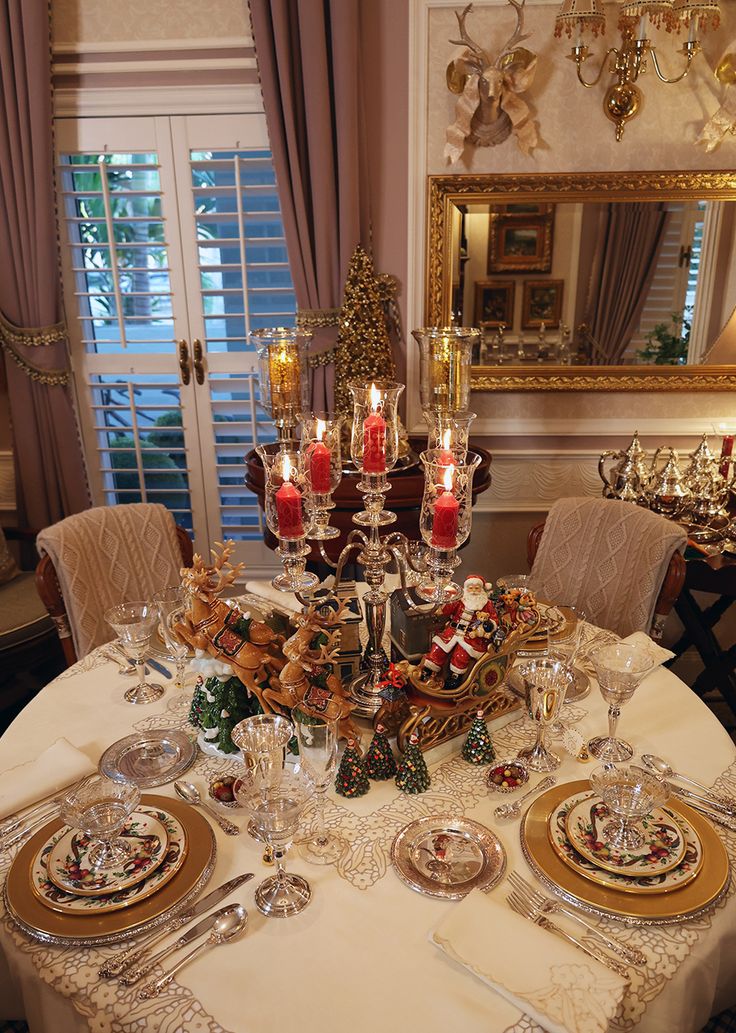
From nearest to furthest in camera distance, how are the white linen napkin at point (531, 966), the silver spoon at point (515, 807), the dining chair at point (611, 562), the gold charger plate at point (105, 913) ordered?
the white linen napkin at point (531, 966)
the gold charger plate at point (105, 913)
the silver spoon at point (515, 807)
the dining chair at point (611, 562)

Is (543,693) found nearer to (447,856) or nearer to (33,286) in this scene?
(447,856)

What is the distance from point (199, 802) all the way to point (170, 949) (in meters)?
0.29

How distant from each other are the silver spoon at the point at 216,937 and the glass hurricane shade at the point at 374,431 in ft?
2.46

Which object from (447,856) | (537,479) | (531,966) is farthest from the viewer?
(537,479)

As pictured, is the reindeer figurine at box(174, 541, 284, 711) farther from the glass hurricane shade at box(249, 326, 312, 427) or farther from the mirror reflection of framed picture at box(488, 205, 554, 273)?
the mirror reflection of framed picture at box(488, 205, 554, 273)

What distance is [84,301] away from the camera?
3164mm

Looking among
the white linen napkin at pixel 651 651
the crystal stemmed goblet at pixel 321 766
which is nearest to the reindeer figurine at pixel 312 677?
the crystal stemmed goblet at pixel 321 766

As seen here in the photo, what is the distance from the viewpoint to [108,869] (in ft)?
3.67

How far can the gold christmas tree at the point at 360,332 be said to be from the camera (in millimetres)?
2799

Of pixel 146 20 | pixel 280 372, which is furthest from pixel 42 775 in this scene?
pixel 146 20

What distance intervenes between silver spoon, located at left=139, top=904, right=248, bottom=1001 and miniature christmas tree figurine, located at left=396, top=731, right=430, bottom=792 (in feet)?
1.12

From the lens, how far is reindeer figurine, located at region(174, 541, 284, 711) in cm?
126

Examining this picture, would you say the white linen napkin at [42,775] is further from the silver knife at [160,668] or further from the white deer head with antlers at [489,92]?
the white deer head with antlers at [489,92]

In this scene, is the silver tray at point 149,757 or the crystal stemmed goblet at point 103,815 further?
the silver tray at point 149,757
